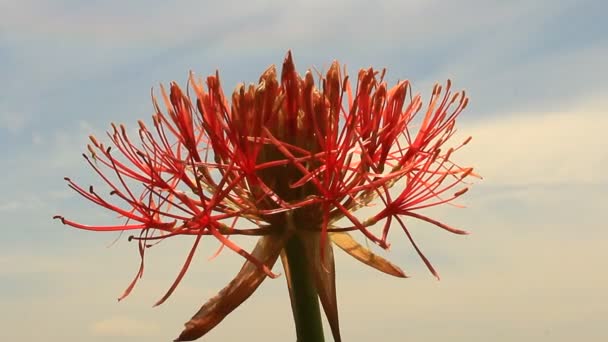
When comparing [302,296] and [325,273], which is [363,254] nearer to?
[325,273]

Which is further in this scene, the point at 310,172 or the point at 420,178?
the point at 420,178

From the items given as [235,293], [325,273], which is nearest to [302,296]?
[325,273]

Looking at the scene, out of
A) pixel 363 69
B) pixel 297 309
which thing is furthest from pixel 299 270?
pixel 363 69

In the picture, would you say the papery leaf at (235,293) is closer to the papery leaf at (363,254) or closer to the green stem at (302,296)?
the green stem at (302,296)

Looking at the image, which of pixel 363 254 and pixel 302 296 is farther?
pixel 363 254

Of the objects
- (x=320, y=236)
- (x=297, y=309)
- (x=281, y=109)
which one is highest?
(x=281, y=109)

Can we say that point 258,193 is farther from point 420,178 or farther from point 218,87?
point 420,178

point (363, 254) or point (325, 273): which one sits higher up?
point (363, 254)

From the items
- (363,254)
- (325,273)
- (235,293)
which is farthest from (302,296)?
(363,254)

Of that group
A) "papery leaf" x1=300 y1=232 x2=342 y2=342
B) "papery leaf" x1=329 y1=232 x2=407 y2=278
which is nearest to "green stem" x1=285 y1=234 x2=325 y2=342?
"papery leaf" x1=300 y1=232 x2=342 y2=342
